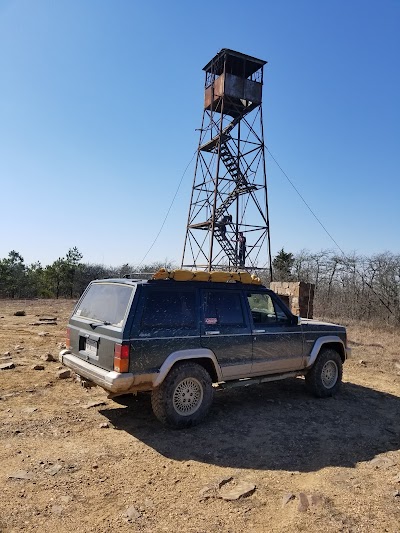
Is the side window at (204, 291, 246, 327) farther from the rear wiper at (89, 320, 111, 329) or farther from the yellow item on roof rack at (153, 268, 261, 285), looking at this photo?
the rear wiper at (89, 320, 111, 329)

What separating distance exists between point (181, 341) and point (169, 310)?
426 mm

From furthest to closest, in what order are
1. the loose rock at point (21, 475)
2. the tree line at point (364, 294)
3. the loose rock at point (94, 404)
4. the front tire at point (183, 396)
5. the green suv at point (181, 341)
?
1. the tree line at point (364, 294)
2. the loose rock at point (94, 404)
3. the front tire at point (183, 396)
4. the green suv at point (181, 341)
5. the loose rock at point (21, 475)

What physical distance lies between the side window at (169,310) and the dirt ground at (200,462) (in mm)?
1351

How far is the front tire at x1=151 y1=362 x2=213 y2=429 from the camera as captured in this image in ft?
15.8

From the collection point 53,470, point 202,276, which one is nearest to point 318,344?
point 202,276

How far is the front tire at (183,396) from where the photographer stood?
4812 mm

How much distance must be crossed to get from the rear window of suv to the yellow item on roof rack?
49cm

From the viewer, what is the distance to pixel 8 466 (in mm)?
3871

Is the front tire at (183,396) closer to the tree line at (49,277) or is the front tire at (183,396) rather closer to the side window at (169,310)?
the side window at (169,310)

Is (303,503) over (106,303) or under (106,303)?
under

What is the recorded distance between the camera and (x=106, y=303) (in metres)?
5.28

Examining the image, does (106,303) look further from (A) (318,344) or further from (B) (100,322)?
(A) (318,344)

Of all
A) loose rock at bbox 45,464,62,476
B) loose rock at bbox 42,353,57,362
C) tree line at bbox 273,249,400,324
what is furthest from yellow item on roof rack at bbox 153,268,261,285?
tree line at bbox 273,249,400,324

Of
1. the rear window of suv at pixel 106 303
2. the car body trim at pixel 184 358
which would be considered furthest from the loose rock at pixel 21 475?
the rear window of suv at pixel 106 303
